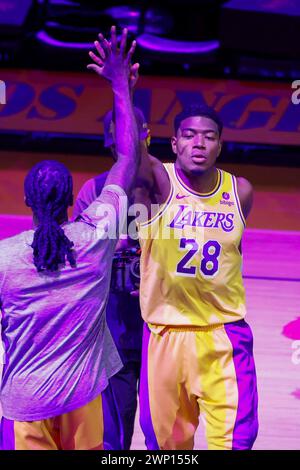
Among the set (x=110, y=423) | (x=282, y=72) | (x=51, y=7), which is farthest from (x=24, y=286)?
(x=51, y=7)

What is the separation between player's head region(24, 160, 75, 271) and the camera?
287 cm

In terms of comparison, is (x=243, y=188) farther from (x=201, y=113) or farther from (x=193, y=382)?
(x=193, y=382)

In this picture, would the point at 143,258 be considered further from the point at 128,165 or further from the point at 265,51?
the point at 265,51

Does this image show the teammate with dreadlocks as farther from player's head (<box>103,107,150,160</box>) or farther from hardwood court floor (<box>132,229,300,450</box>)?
hardwood court floor (<box>132,229,300,450</box>)

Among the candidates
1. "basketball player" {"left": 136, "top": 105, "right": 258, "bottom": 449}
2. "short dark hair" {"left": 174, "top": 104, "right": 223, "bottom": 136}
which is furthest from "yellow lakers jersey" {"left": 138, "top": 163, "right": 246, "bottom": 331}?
"short dark hair" {"left": 174, "top": 104, "right": 223, "bottom": 136}

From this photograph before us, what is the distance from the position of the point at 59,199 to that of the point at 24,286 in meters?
0.33

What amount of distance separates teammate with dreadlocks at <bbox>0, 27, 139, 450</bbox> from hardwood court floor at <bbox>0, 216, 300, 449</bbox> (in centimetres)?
160

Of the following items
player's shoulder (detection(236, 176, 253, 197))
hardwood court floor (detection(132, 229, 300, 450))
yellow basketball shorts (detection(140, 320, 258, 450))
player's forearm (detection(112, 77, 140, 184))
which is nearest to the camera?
player's forearm (detection(112, 77, 140, 184))

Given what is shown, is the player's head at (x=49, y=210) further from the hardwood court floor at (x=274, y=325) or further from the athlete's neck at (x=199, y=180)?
the hardwood court floor at (x=274, y=325)

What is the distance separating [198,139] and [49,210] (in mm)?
988

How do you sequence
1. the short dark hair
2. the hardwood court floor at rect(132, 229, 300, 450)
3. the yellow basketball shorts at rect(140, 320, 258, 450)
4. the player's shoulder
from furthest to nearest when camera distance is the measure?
→ the hardwood court floor at rect(132, 229, 300, 450)
the player's shoulder
the short dark hair
the yellow basketball shorts at rect(140, 320, 258, 450)

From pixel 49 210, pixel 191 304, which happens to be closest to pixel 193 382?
pixel 191 304

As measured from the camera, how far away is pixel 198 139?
12.1 feet

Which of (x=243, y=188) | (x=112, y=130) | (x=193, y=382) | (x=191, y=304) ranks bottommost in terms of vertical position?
(x=193, y=382)
